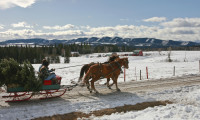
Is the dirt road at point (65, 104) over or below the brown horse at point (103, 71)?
below

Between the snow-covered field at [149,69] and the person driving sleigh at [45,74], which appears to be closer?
the person driving sleigh at [45,74]

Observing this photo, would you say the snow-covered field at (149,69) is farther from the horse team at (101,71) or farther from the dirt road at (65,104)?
the dirt road at (65,104)

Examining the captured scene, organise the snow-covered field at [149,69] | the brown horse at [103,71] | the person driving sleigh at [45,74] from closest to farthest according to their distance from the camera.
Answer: the person driving sleigh at [45,74] < the brown horse at [103,71] < the snow-covered field at [149,69]

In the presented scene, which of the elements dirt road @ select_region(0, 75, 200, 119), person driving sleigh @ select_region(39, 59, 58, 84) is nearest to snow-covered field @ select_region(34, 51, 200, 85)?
person driving sleigh @ select_region(39, 59, 58, 84)

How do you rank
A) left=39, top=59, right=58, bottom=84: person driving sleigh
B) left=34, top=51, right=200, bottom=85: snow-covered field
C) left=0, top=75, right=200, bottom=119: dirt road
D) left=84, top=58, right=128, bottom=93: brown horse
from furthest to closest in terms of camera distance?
left=34, top=51, right=200, bottom=85: snow-covered field → left=84, top=58, right=128, bottom=93: brown horse → left=39, top=59, right=58, bottom=84: person driving sleigh → left=0, top=75, right=200, bottom=119: dirt road

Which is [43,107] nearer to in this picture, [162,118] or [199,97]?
[162,118]

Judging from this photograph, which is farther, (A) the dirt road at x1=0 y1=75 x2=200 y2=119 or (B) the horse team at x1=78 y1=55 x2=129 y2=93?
(B) the horse team at x1=78 y1=55 x2=129 y2=93

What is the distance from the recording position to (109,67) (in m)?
12.3

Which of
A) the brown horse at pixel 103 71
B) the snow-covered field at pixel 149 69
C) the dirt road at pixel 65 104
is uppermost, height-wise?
the brown horse at pixel 103 71

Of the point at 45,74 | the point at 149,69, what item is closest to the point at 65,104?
the point at 45,74

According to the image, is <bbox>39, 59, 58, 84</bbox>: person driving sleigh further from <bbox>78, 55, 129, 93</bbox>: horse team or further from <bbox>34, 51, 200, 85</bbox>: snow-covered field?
<bbox>78, 55, 129, 93</bbox>: horse team

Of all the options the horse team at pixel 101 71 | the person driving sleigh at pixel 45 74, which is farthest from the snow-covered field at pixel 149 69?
the horse team at pixel 101 71

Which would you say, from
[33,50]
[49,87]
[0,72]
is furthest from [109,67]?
[33,50]

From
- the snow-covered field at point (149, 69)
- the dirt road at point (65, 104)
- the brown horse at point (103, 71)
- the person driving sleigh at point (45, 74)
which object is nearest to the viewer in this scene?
the dirt road at point (65, 104)
